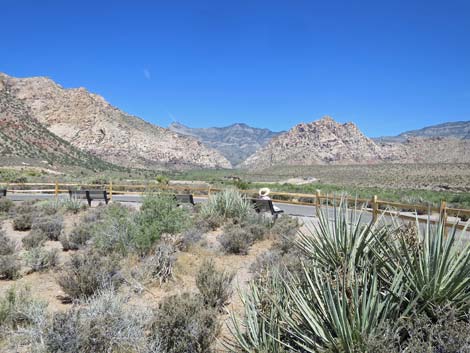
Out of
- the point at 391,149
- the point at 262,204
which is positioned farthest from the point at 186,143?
the point at 262,204

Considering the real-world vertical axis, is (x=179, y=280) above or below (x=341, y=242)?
below

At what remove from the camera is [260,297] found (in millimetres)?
4520

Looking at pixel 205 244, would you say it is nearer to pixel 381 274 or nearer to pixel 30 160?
pixel 381 274

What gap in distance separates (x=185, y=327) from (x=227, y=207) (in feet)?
31.9

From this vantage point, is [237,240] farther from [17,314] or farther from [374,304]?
Answer: [374,304]

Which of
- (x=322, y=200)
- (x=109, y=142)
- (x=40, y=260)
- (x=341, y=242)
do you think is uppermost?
(x=109, y=142)

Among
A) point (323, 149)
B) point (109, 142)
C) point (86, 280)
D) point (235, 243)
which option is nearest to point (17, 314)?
point (86, 280)

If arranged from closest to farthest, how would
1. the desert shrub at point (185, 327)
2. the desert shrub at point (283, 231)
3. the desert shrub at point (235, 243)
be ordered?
1. the desert shrub at point (185, 327)
2. the desert shrub at point (283, 231)
3. the desert shrub at point (235, 243)

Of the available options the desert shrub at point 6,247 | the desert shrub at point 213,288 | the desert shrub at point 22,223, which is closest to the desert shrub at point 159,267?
the desert shrub at point 213,288

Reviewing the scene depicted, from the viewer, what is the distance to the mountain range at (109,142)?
276 ft

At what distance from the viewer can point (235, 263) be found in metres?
8.99

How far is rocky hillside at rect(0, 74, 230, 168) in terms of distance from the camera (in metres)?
106

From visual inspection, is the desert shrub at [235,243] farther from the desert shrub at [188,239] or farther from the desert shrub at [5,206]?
the desert shrub at [5,206]

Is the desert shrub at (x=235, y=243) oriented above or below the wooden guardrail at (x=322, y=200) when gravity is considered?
below
